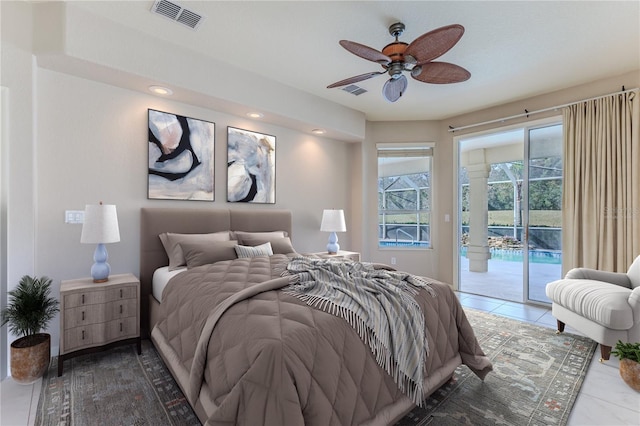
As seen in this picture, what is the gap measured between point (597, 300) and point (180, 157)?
4.19 m

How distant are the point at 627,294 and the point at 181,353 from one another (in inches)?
137

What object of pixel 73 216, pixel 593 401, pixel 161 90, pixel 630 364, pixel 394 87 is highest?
pixel 161 90

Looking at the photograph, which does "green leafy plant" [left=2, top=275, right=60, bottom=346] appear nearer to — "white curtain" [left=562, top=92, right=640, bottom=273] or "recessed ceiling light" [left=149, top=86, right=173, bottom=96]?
"recessed ceiling light" [left=149, top=86, right=173, bottom=96]

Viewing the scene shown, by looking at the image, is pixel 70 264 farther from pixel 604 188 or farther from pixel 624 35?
pixel 604 188

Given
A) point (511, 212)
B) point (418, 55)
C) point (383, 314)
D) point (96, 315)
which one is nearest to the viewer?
point (383, 314)

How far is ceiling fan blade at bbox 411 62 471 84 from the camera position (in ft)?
7.79

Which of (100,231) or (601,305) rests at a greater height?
(100,231)

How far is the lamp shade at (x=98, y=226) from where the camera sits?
242cm

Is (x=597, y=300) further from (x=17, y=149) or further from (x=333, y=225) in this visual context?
(x=17, y=149)

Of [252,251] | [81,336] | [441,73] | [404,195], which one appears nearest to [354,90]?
[441,73]

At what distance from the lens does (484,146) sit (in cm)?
482

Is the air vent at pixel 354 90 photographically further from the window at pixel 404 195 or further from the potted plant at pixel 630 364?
the potted plant at pixel 630 364

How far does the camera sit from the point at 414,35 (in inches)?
106

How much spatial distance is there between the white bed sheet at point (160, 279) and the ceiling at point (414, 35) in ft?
7.12
